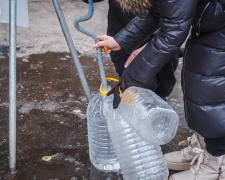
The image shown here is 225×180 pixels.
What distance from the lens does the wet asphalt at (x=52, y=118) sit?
2.83 m

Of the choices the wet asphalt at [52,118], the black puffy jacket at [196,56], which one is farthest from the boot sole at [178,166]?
the black puffy jacket at [196,56]

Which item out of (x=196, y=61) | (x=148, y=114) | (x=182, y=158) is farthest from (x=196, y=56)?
(x=182, y=158)

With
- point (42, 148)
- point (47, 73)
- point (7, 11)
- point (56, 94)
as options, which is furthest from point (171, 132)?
point (47, 73)

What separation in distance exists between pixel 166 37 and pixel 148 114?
465mm

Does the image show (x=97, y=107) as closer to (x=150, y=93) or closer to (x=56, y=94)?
(x=150, y=93)

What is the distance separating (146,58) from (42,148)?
143cm

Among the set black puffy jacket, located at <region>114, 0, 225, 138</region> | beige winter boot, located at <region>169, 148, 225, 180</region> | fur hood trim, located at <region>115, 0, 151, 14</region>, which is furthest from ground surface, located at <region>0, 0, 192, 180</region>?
fur hood trim, located at <region>115, 0, 151, 14</region>

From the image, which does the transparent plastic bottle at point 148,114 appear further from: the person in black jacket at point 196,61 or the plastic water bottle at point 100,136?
the plastic water bottle at point 100,136

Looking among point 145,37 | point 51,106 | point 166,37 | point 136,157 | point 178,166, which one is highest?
point 166,37

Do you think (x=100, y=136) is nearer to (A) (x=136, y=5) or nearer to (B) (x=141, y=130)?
(B) (x=141, y=130)

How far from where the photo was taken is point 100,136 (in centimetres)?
301

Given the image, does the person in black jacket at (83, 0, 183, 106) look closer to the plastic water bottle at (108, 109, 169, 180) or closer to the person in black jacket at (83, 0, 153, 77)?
the person in black jacket at (83, 0, 153, 77)

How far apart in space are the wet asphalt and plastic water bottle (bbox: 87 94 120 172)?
8cm

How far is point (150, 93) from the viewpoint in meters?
2.25
